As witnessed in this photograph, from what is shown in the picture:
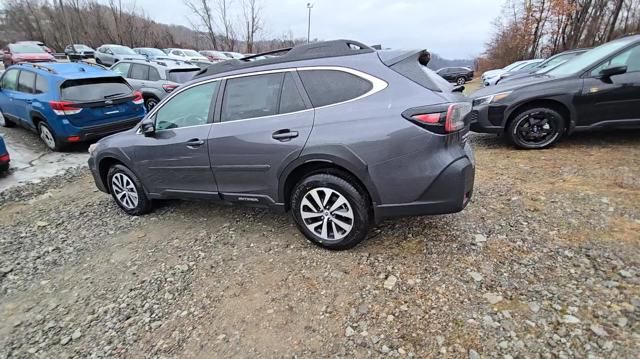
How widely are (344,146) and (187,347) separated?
1793 mm

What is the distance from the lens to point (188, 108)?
350cm

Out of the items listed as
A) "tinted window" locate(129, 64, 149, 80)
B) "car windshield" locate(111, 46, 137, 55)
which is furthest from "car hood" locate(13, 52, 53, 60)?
"tinted window" locate(129, 64, 149, 80)

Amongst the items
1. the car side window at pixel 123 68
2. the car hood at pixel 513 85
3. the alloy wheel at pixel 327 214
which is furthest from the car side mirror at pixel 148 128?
the car side window at pixel 123 68

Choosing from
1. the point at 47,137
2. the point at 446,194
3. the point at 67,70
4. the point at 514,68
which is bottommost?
the point at 47,137

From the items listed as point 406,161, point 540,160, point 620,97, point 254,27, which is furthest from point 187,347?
point 254,27

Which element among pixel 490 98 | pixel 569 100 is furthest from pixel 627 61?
pixel 490 98

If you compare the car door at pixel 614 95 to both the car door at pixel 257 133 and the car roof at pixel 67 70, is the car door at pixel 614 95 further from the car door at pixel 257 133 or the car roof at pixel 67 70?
the car roof at pixel 67 70

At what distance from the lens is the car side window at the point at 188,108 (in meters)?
3.32

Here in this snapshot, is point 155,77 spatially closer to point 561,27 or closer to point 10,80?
point 10,80

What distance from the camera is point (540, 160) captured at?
4.71 m

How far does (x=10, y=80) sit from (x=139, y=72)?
2970 mm

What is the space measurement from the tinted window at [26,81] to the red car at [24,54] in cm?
1467

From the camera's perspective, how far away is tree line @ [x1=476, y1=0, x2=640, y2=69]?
24016mm

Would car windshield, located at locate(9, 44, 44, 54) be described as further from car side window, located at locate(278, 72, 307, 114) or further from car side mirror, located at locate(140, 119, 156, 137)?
car side window, located at locate(278, 72, 307, 114)
